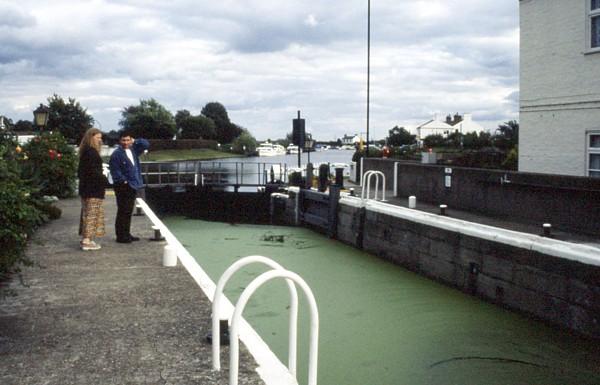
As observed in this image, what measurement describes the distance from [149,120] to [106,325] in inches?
3412

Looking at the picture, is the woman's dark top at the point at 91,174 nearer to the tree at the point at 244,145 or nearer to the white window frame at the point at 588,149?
the white window frame at the point at 588,149

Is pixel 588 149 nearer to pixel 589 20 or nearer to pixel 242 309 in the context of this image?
pixel 589 20

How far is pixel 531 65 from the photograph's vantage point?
51.2ft

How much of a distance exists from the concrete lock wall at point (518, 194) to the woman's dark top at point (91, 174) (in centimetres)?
779

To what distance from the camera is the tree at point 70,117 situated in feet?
174

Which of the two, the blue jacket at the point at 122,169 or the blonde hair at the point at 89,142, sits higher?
the blonde hair at the point at 89,142

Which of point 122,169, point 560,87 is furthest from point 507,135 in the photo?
point 122,169

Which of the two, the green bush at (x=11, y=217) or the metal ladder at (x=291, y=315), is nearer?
the metal ladder at (x=291, y=315)

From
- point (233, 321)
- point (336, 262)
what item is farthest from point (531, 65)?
point (233, 321)

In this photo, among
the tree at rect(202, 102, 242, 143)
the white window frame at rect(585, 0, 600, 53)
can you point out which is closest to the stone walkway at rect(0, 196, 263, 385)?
the white window frame at rect(585, 0, 600, 53)

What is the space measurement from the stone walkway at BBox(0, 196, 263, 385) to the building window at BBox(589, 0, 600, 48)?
10.9 metres

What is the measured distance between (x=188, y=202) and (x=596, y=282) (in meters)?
19.2

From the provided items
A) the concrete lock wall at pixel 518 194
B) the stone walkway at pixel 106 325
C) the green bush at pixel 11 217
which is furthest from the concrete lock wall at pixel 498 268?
the green bush at pixel 11 217

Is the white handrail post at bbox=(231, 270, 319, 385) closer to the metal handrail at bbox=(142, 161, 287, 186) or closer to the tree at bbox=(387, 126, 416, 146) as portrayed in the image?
the metal handrail at bbox=(142, 161, 287, 186)
